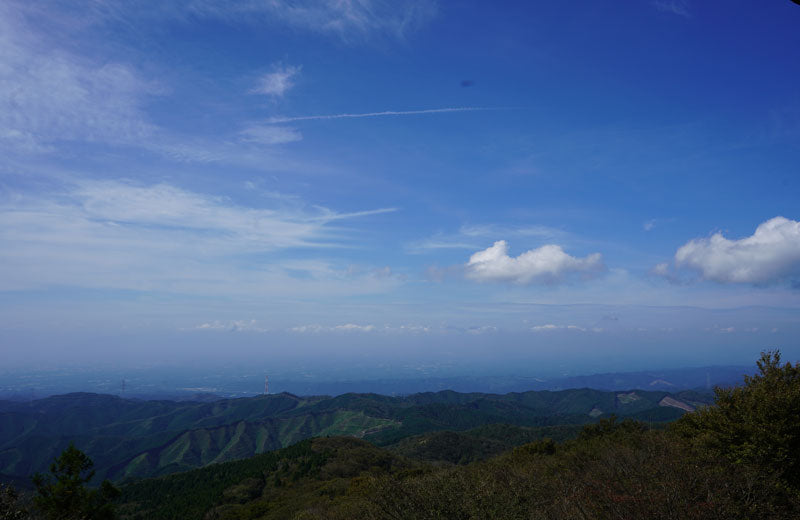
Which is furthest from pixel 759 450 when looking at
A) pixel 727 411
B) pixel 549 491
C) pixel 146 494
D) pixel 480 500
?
pixel 146 494

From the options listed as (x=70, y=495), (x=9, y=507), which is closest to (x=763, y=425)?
(x=9, y=507)

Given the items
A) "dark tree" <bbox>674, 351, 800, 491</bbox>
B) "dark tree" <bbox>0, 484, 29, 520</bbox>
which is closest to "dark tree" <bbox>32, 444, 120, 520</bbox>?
"dark tree" <bbox>0, 484, 29, 520</bbox>

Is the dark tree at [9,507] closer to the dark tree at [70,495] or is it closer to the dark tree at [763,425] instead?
the dark tree at [70,495]

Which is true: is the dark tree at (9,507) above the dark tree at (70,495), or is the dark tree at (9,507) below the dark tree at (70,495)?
above

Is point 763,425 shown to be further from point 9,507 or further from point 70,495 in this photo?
point 70,495

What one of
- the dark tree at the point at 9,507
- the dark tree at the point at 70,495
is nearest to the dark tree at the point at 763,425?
the dark tree at the point at 9,507

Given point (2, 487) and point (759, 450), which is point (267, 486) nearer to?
point (2, 487)

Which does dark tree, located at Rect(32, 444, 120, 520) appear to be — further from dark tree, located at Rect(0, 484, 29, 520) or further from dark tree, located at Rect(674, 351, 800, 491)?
dark tree, located at Rect(674, 351, 800, 491)

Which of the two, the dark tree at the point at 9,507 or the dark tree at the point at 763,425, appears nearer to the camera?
the dark tree at the point at 9,507
